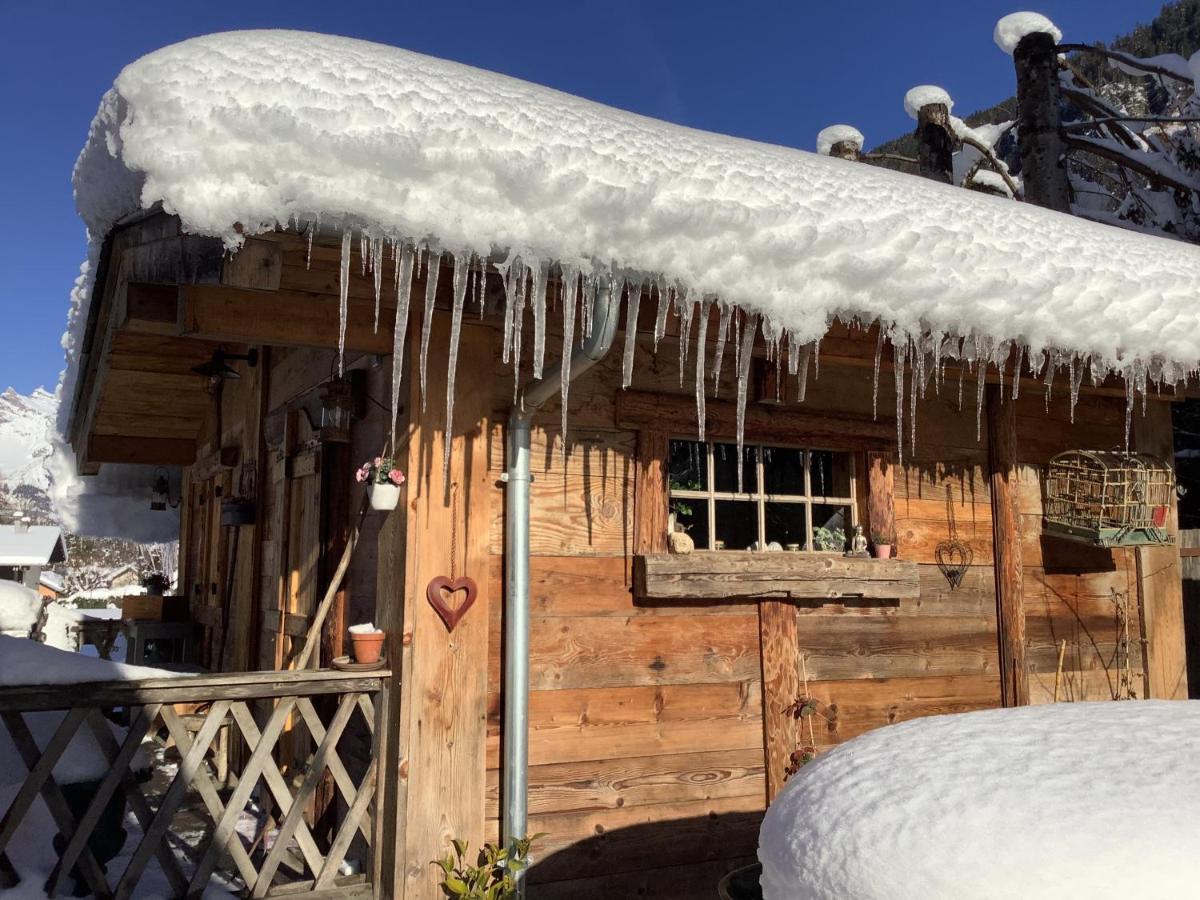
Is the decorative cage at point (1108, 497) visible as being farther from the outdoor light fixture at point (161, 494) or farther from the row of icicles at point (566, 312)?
the outdoor light fixture at point (161, 494)

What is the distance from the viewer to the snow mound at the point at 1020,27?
838 cm

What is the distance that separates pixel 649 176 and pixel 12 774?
3506mm

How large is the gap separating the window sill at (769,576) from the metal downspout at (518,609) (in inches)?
24.5

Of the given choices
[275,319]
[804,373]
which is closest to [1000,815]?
[804,373]

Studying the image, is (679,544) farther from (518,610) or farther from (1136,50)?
(1136,50)

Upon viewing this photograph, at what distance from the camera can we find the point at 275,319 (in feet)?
12.1

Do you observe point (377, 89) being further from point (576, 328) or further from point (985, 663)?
point (985, 663)

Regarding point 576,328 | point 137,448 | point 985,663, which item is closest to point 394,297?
point 576,328

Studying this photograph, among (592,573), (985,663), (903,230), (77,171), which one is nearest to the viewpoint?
(77,171)

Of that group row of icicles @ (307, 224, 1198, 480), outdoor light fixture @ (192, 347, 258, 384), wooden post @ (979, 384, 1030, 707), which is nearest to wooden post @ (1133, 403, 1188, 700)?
wooden post @ (979, 384, 1030, 707)

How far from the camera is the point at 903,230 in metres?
3.30

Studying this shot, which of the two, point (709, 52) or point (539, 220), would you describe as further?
point (709, 52)

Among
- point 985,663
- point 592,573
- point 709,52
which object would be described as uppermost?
point 709,52

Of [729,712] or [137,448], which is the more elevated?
[137,448]
